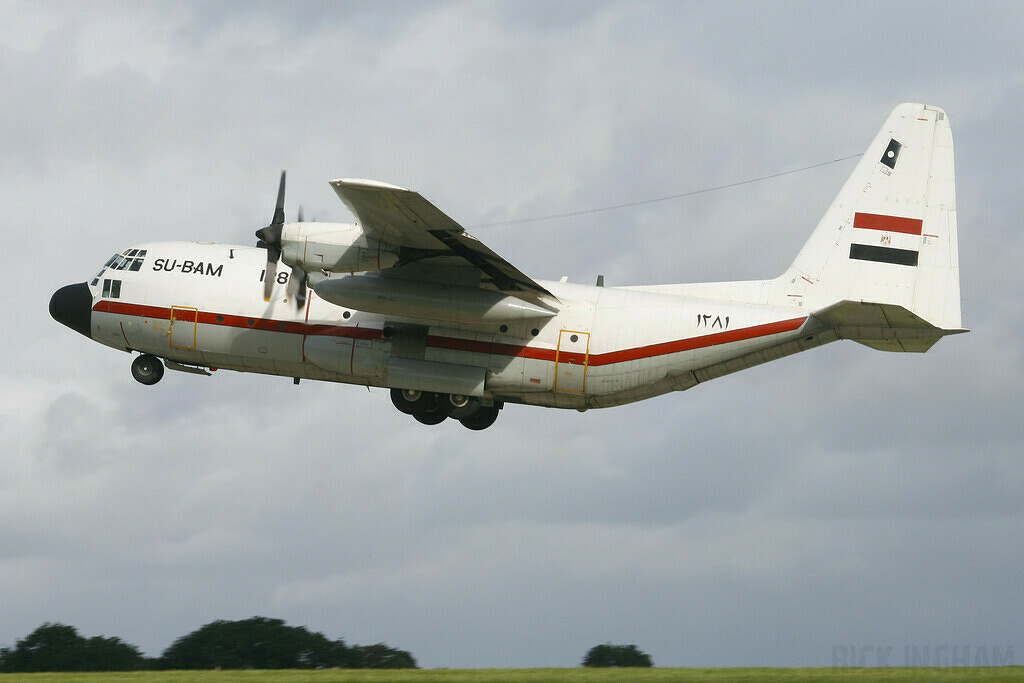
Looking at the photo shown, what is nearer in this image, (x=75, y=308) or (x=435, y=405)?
(x=435, y=405)

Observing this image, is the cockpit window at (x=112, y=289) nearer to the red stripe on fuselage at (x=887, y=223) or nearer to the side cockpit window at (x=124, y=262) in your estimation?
the side cockpit window at (x=124, y=262)

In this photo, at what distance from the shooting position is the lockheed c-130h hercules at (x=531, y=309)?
2216 centimetres

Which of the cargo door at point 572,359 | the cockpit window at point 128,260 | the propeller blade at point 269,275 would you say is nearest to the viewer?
the cargo door at point 572,359

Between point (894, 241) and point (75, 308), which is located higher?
point (894, 241)

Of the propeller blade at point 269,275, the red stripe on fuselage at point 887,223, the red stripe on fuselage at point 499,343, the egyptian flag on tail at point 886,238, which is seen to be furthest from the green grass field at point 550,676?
the red stripe on fuselage at point 887,223

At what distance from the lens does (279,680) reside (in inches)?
727

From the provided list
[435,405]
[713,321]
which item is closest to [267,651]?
[435,405]

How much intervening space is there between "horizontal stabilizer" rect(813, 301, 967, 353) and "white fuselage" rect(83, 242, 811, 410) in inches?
23.6

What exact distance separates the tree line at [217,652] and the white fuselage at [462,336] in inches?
199

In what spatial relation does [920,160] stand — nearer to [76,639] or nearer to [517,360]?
[517,360]

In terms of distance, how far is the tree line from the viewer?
853 inches

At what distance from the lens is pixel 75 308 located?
81.5 ft

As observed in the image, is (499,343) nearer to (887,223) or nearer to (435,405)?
(435,405)

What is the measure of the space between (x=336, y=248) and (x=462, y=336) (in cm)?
316
